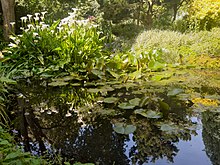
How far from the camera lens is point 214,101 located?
165 inches

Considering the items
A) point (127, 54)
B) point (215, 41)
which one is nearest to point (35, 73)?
point (127, 54)

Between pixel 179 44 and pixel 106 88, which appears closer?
pixel 106 88

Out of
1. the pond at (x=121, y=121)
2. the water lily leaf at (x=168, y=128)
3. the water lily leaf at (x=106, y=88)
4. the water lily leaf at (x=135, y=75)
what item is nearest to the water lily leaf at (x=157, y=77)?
the pond at (x=121, y=121)

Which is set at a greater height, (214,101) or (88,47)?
(88,47)

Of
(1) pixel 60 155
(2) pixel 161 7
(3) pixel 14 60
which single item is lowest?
(1) pixel 60 155

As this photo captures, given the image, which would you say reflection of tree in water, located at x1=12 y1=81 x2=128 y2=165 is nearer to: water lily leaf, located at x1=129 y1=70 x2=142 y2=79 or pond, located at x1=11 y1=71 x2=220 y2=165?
pond, located at x1=11 y1=71 x2=220 y2=165

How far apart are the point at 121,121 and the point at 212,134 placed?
985 mm

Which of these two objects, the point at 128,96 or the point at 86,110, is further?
the point at 128,96

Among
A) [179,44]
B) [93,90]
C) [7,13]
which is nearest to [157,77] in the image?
[93,90]

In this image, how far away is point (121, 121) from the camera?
3.60 metres

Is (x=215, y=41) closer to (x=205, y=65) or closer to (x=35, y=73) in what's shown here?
(x=205, y=65)

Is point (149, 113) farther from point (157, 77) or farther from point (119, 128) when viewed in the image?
point (157, 77)

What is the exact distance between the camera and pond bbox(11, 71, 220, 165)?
2.93 m

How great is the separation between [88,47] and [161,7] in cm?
682
